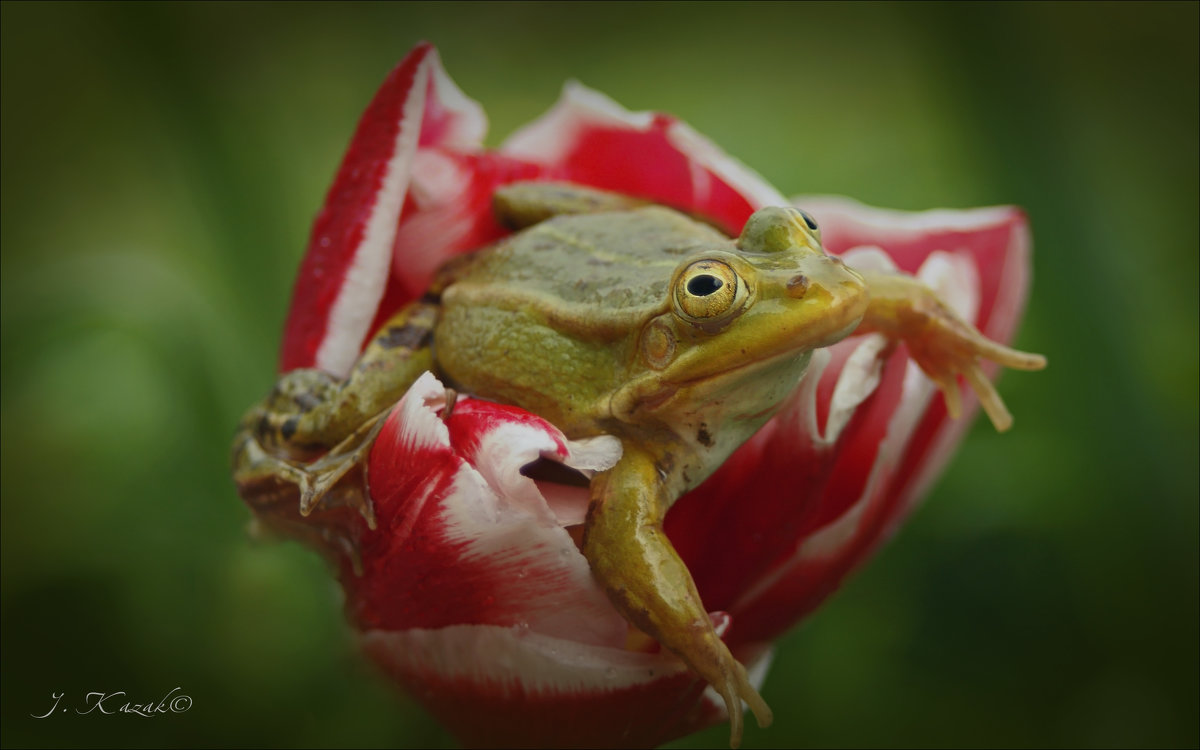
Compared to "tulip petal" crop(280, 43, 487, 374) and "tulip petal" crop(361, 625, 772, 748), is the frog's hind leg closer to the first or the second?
"tulip petal" crop(280, 43, 487, 374)

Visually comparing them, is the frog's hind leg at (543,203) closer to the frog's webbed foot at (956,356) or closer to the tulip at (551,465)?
the tulip at (551,465)

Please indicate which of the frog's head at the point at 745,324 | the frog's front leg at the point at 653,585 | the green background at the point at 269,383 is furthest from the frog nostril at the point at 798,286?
the green background at the point at 269,383

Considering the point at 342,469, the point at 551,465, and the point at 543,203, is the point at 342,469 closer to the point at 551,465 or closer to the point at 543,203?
the point at 551,465

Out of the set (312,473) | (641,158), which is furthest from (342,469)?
(641,158)

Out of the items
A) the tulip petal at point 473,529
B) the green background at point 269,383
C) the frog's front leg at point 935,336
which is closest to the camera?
the tulip petal at point 473,529

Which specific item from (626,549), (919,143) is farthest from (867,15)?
(626,549)

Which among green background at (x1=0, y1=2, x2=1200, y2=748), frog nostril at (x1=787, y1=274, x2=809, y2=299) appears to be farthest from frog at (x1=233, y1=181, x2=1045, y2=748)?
green background at (x1=0, y1=2, x2=1200, y2=748)
